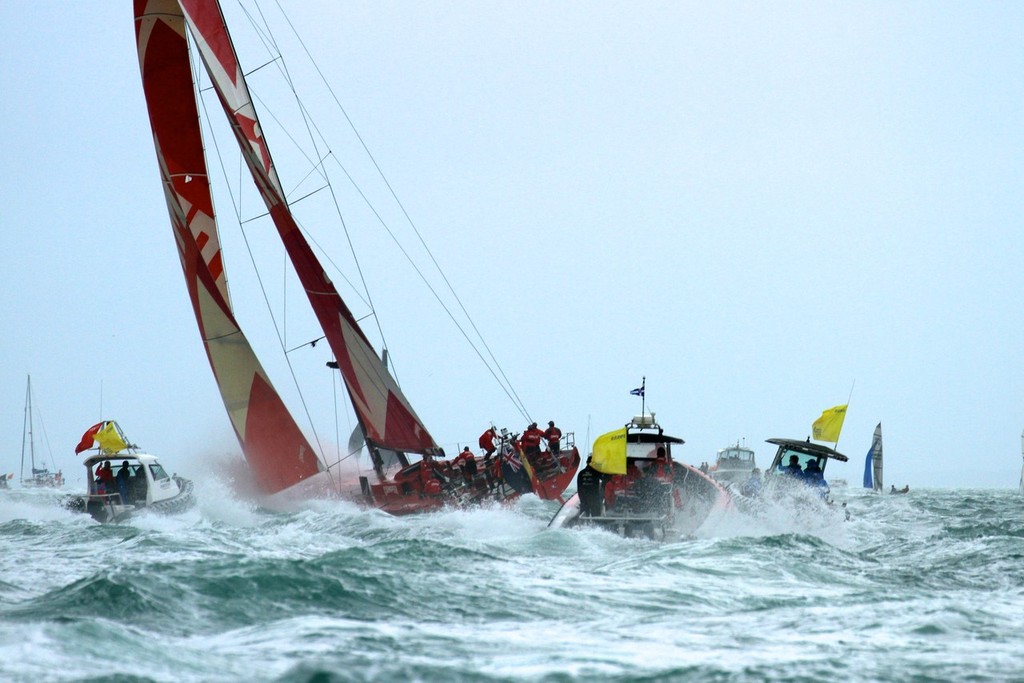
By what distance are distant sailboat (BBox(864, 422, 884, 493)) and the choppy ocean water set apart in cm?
2828

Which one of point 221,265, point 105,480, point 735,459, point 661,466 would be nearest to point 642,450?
point 661,466

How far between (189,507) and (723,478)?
2656 centimetres

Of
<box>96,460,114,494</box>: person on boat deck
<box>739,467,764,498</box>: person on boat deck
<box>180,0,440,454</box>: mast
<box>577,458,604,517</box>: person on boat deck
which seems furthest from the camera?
<box>96,460,114,494</box>: person on boat deck

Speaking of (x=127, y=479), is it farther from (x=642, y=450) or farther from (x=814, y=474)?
(x=814, y=474)

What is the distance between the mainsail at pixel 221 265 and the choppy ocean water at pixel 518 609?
314 inches

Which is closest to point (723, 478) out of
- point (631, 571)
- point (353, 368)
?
point (353, 368)

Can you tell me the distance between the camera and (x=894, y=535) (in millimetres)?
20984

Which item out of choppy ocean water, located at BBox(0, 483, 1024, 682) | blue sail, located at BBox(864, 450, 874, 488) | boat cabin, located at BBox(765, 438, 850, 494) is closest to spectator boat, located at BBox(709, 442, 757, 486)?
blue sail, located at BBox(864, 450, 874, 488)

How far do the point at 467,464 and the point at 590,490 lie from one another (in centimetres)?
710

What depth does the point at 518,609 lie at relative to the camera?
11.1m

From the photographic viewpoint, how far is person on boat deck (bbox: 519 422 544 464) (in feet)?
89.8

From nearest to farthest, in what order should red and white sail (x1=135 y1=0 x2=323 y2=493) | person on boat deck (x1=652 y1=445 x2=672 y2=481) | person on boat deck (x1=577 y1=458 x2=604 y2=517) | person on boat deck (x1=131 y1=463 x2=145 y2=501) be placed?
person on boat deck (x1=577 y1=458 x2=604 y2=517) < person on boat deck (x1=652 y1=445 x2=672 y2=481) < red and white sail (x1=135 y1=0 x2=323 y2=493) < person on boat deck (x1=131 y1=463 x2=145 y2=501)

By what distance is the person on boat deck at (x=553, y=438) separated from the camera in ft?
92.0

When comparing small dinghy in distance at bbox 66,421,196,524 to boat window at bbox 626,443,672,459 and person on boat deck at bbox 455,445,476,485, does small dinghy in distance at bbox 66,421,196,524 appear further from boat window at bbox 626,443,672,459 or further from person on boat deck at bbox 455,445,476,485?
boat window at bbox 626,443,672,459
